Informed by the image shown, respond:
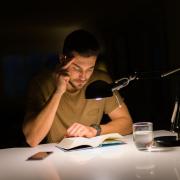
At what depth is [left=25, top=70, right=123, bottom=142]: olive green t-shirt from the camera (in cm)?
217

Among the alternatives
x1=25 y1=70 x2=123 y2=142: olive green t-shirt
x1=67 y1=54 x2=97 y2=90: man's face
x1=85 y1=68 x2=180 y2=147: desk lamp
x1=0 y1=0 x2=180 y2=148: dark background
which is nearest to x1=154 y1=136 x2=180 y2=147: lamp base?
x1=85 y1=68 x2=180 y2=147: desk lamp

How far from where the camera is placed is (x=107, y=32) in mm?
4863

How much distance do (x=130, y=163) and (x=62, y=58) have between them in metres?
0.87

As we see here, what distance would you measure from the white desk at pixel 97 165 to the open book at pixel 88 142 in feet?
0.13

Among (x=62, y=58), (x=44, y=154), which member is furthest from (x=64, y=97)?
(x=44, y=154)

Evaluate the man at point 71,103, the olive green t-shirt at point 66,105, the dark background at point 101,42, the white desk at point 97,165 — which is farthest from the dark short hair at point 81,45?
the dark background at point 101,42

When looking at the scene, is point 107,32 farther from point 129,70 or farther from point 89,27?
point 129,70

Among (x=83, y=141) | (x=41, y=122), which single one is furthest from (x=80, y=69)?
(x=83, y=141)

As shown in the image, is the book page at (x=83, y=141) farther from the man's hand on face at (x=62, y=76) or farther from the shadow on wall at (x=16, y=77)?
the shadow on wall at (x=16, y=77)

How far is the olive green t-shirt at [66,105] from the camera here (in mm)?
2174

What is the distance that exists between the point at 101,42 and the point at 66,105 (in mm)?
2560

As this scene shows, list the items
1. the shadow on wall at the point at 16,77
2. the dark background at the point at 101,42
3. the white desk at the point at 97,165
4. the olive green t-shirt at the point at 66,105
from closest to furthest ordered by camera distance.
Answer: the white desk at the point at 97,165
the olive green t-shirt at the point at 66,105
the dark background at the point at 101,42
the shadow on wall at the point at 16,77

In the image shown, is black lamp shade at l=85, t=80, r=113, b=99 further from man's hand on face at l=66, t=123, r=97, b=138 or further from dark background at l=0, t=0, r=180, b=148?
dark background at l=0, t=0, r=180, b=148

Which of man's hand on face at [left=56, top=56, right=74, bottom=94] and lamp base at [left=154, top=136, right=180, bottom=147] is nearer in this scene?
lamp base at [left=154, top=136, right=180, bottom=147]
